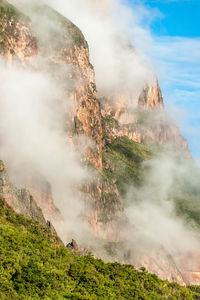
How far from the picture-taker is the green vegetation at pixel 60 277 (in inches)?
3120

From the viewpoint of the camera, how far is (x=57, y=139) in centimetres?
19862

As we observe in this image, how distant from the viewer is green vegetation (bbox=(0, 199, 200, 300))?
79.2 metres

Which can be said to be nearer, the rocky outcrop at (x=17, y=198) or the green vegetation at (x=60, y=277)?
the green vegetation at (x=60, y=277)

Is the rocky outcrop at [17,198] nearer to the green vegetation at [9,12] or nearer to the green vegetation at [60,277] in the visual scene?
the green vegetation at [60,277]

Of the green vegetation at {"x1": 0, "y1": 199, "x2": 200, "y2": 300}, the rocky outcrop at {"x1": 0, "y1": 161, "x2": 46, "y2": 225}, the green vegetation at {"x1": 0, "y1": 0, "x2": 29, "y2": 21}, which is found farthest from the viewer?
the green vegetation at {"x1": 0, "y1": 0, "x2": 29, "y2": 21}

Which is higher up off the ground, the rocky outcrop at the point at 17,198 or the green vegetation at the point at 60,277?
the rocky outcrop at the point at 17,198

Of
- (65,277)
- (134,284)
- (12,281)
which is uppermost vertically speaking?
(134,284)

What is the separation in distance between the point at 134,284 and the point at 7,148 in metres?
81.1

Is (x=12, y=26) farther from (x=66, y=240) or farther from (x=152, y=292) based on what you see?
(x=152, y=292)

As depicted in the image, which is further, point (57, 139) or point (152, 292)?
point (57, 139)

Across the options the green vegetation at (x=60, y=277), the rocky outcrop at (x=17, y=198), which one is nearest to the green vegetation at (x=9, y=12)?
the rocky outcrop at (x=17, y=198)

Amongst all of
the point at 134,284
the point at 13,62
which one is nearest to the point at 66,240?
the point at 13,62

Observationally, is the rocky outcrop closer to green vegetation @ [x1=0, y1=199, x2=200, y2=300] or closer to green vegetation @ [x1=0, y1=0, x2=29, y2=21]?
green vegetation @ [x1=0, y1=199, x2=200, y2=300]

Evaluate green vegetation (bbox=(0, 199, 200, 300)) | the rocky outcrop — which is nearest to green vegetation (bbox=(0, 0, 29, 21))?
Answer: the rocky outcrop
